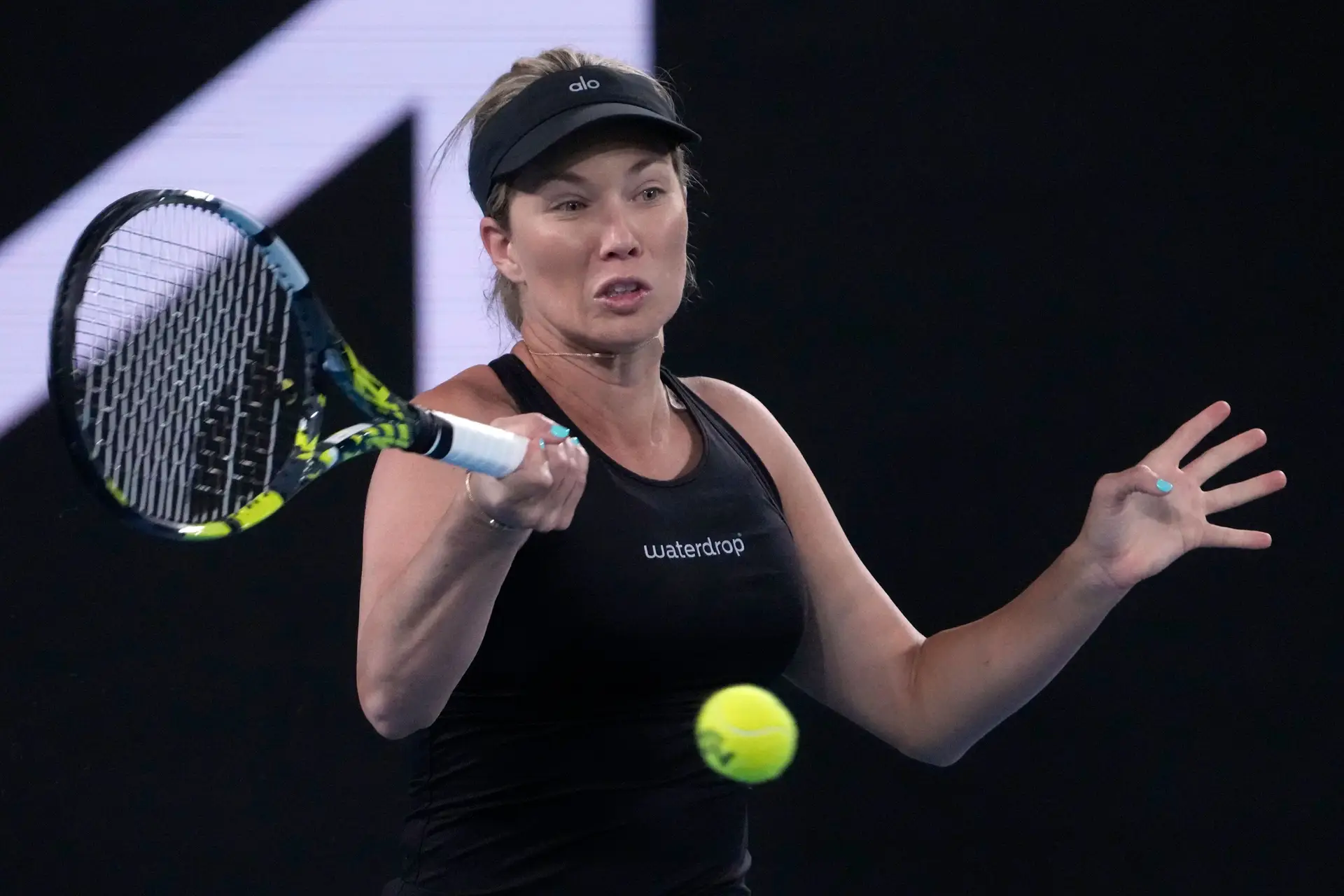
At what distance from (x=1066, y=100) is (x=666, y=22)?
2.09 feet

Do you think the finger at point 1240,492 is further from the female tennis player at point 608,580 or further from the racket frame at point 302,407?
the racket frame at point 302,407

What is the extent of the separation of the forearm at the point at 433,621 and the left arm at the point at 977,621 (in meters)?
0.52

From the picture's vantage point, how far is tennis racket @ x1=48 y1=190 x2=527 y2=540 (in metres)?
1.16

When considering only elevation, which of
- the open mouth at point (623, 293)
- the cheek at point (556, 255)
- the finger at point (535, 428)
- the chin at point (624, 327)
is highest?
the cheek at point (556, 255)

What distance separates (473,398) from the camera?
1528mm

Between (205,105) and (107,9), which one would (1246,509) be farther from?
(107,9)

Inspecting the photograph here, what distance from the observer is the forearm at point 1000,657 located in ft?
5.19

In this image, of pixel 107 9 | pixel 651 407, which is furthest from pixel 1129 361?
pixel 107 9

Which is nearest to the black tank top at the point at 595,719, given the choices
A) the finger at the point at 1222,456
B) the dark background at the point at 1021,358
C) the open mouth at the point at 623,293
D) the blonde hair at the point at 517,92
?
the open mouth at the point at 623,293

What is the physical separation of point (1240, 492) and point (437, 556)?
2.65 feet

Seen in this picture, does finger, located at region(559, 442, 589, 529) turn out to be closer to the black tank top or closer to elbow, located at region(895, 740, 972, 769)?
the black tank top

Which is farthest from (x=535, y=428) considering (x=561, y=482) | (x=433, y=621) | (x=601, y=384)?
(x=601, y=384)

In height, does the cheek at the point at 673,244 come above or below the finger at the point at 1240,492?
above

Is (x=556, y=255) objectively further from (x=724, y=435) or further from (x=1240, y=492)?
(x=1240, y=492)
